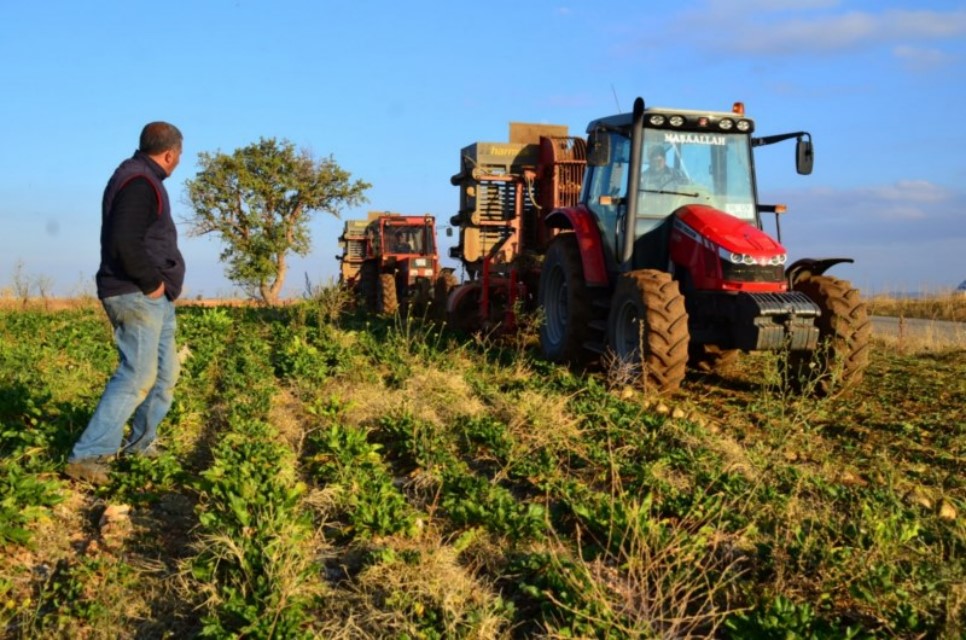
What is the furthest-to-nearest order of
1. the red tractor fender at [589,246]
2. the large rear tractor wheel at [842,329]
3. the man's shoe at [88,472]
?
the red tractor fender at [589,246]
the large rear tractor wheel at [842,329]
the man's shoe at [88,472]

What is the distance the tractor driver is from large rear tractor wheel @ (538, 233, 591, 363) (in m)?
1.08

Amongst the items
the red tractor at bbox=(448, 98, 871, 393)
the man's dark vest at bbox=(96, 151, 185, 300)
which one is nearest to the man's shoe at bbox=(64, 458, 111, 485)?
the man's dark vest at bbox=(96, 151, 185, 300)

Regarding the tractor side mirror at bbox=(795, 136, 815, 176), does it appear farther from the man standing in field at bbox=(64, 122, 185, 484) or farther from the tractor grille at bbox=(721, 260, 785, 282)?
the man standing in field at bbox=(64, 122, 185, 484)

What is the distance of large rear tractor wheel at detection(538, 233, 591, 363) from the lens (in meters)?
8.55

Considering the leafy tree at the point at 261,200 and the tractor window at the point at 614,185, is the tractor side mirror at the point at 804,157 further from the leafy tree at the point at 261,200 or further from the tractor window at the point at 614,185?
the leafy tree at the point at 261,200

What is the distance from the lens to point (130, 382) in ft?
15.8

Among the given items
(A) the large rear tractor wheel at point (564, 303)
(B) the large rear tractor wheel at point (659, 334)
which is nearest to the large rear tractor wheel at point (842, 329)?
(B) the large rear tractor wheel at point (659, 334)

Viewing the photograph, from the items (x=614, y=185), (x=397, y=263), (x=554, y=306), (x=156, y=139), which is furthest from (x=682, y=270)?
(x=397, y=263)

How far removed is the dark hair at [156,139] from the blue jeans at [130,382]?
83 centimetres

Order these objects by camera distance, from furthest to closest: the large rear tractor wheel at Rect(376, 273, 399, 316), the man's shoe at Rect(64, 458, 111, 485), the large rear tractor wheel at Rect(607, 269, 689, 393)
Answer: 1. the large rear tractor wheel at Rect(376, 273, 399, 316)
2. the large rear tractor wheel at Rect(607, 269, 689, 393)
3. the man's shoe at Rect(64, 458, 111, 485)

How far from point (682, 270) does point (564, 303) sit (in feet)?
4.89

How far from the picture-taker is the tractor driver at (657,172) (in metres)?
8.15

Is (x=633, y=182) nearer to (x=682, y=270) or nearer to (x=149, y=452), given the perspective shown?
(x=682, y=270)

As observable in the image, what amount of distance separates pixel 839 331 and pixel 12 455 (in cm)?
607
